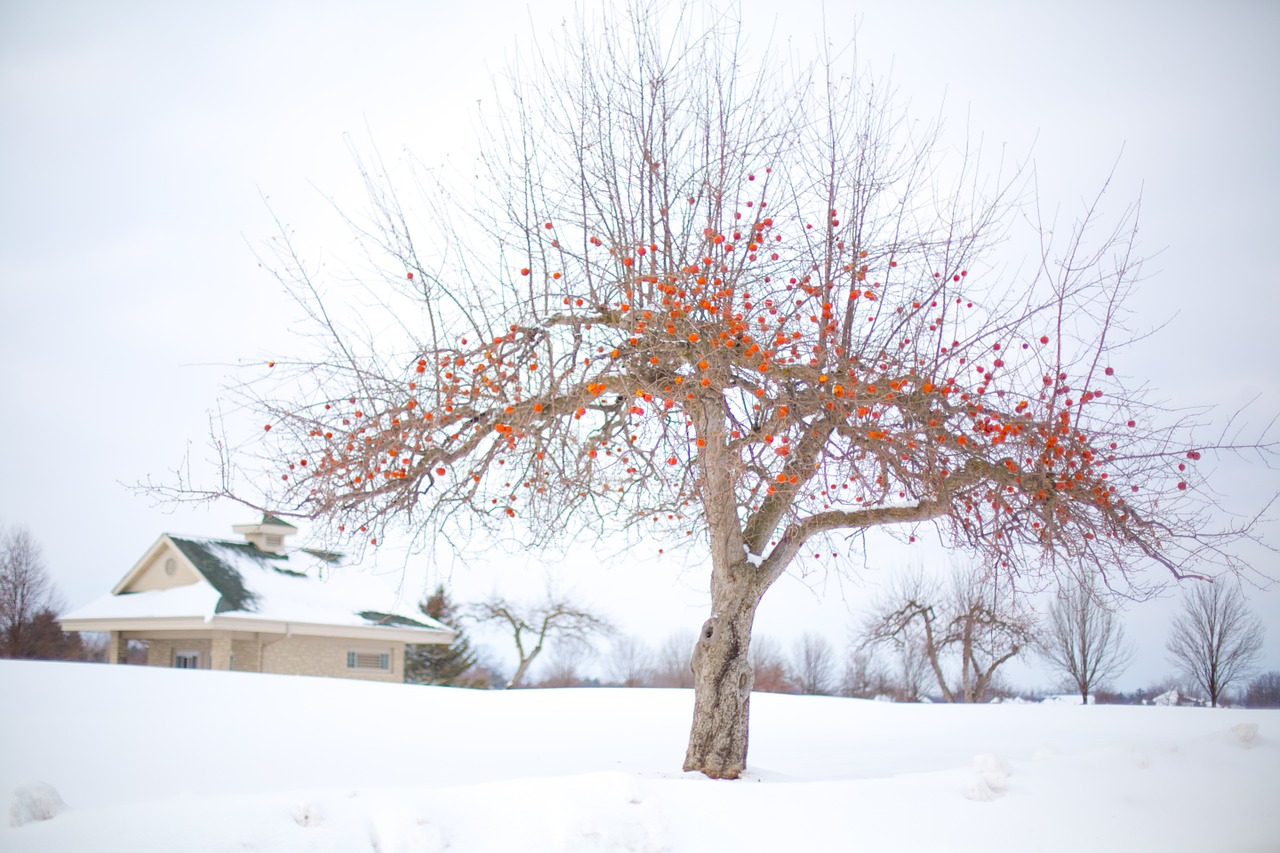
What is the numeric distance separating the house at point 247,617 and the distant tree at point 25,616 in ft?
23.8

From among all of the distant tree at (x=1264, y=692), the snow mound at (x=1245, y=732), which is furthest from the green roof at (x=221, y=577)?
the distant tree at (x=1264, y=692)

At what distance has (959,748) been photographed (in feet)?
32.7

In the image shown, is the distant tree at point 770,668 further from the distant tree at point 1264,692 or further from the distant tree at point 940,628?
the distant tree at point 1264,692

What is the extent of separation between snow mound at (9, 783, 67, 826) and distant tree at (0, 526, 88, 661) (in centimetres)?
2529

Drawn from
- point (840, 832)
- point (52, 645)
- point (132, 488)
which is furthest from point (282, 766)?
point (52, 645)

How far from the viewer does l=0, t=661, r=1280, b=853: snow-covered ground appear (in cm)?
456

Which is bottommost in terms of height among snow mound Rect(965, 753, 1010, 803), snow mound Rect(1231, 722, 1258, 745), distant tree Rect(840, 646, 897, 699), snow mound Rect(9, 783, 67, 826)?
distant tree Rect(840, 646, 897, 699)

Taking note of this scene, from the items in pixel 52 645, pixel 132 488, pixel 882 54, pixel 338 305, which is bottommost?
pixel 52 645

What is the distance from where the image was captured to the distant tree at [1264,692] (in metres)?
15.4

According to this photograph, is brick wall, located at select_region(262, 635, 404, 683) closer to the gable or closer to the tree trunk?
the gable

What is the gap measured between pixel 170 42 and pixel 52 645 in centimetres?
2466

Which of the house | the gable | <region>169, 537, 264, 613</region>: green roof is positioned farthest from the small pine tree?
<region>169, 537, 264, 613</region>: green roof

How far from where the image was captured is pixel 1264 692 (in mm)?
16062

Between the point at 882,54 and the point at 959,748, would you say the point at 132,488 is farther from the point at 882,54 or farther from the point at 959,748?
the point at 959,748
